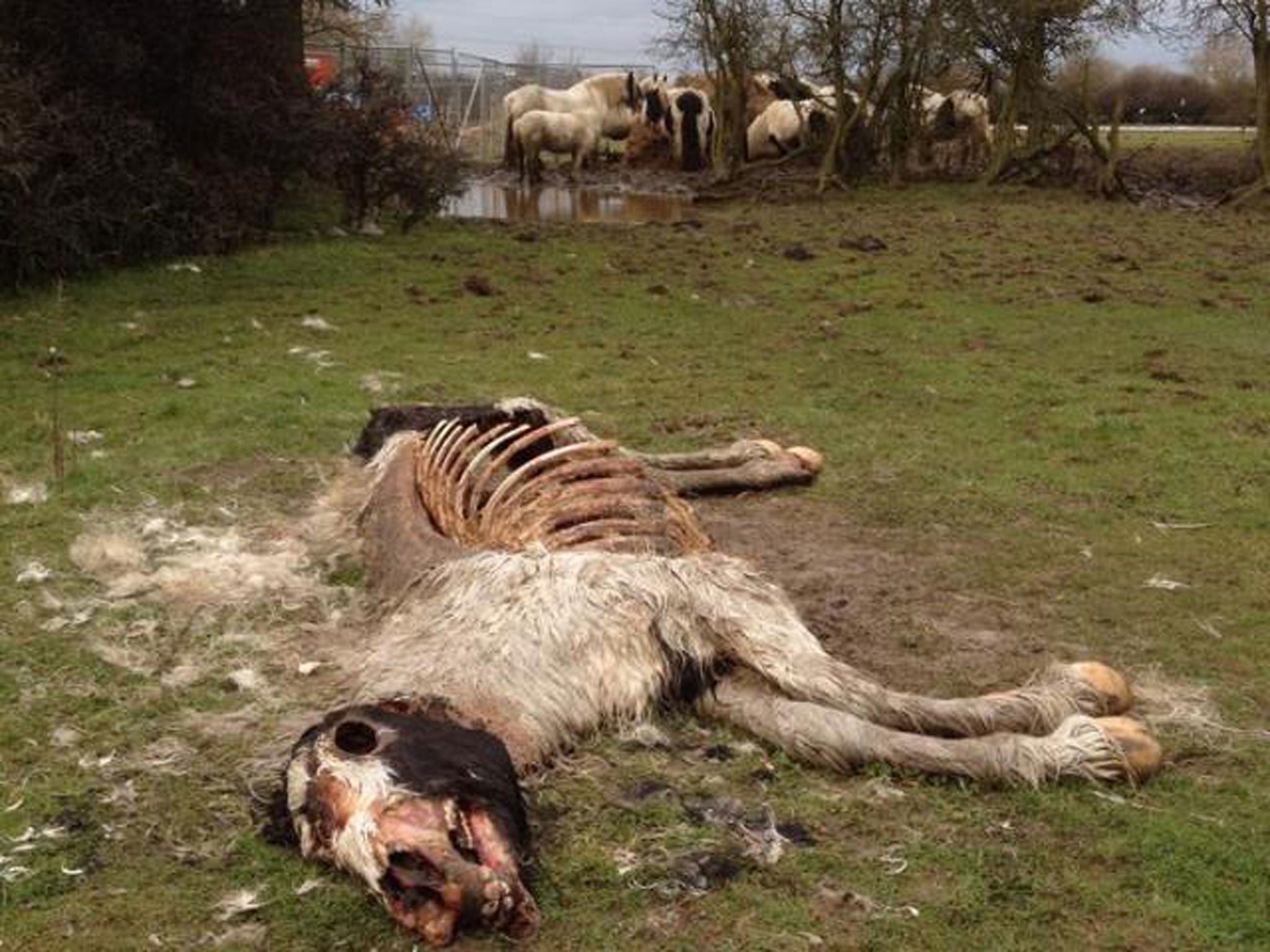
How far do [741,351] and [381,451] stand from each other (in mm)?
3963

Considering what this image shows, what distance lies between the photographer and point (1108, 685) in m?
3.48

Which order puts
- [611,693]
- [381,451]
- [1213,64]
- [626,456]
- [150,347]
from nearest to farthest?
1. [611,693]
2. [626,456]
3. [381,451]
4. [150,347]
5. [1213,64]

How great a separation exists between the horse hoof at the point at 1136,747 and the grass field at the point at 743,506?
7 cm

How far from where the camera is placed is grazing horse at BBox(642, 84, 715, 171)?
24078 millimetres

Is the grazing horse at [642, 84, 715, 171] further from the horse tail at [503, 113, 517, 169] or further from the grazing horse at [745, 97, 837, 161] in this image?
the horse tail at [503, 113, 517, 169]

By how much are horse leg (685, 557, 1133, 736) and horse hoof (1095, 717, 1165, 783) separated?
5.5 inches

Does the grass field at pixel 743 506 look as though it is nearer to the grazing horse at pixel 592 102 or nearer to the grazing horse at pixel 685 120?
the grazing horse at pixel 592 102

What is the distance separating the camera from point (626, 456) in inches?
188

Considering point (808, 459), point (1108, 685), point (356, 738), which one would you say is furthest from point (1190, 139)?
point (356, 738)

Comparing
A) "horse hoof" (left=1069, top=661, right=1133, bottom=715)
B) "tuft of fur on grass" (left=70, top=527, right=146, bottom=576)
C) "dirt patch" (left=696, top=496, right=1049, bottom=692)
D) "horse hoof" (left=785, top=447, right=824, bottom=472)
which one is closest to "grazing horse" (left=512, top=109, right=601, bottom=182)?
"horse hoof" (left=785, top=447, right=824, bottom=472)

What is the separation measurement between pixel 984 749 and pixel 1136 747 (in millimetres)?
364

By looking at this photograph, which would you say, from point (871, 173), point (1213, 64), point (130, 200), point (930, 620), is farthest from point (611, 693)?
point (1213, 64)

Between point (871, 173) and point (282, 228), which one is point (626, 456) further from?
point (871, 173)

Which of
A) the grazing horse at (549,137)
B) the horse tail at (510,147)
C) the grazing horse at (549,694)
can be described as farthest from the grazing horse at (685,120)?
the grazing horse at (549,694)
